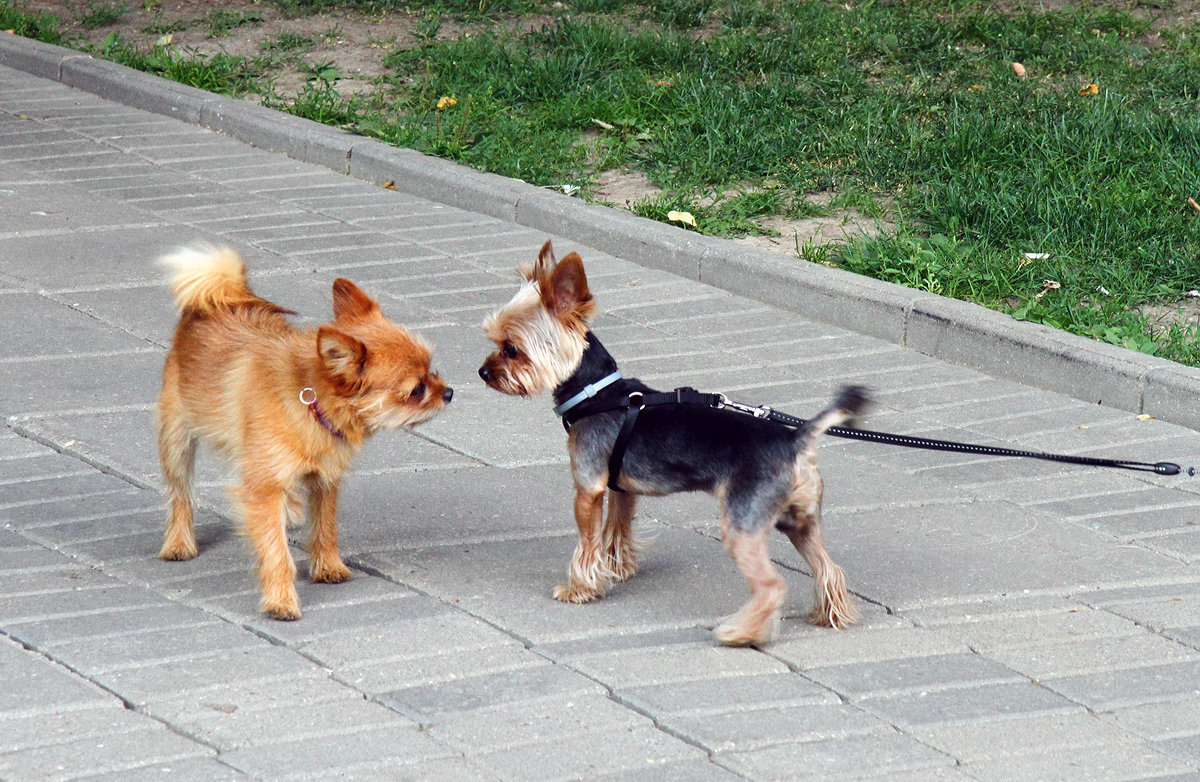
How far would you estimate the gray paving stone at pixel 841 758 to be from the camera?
10.8 ft

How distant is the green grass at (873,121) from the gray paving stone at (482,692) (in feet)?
12.2

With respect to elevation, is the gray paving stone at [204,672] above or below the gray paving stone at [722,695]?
below

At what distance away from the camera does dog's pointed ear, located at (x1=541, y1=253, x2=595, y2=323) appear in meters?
4.04

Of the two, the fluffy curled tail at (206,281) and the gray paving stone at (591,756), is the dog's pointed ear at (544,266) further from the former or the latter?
the gray paving stone at (591,756)

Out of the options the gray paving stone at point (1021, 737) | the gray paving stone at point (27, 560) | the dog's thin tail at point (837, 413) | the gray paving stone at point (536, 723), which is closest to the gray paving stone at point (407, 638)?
the gray paving stone at point (536, 723)

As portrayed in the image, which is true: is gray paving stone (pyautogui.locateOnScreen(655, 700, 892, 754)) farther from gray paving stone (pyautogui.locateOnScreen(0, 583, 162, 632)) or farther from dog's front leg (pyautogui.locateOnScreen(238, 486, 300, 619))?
gray paving stone (pyautogui.locateOnScreen(0, 583, 162, 632))

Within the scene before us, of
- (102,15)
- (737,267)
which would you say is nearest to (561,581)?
(737,267)

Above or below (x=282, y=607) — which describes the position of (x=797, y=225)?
above

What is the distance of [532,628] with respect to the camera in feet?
13.4

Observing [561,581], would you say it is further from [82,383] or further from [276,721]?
[82,383]

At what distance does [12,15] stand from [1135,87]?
30.3ft

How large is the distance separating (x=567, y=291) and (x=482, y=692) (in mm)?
1159

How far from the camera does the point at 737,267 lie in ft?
24.5

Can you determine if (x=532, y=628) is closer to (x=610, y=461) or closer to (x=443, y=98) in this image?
(x=610, y=461)
